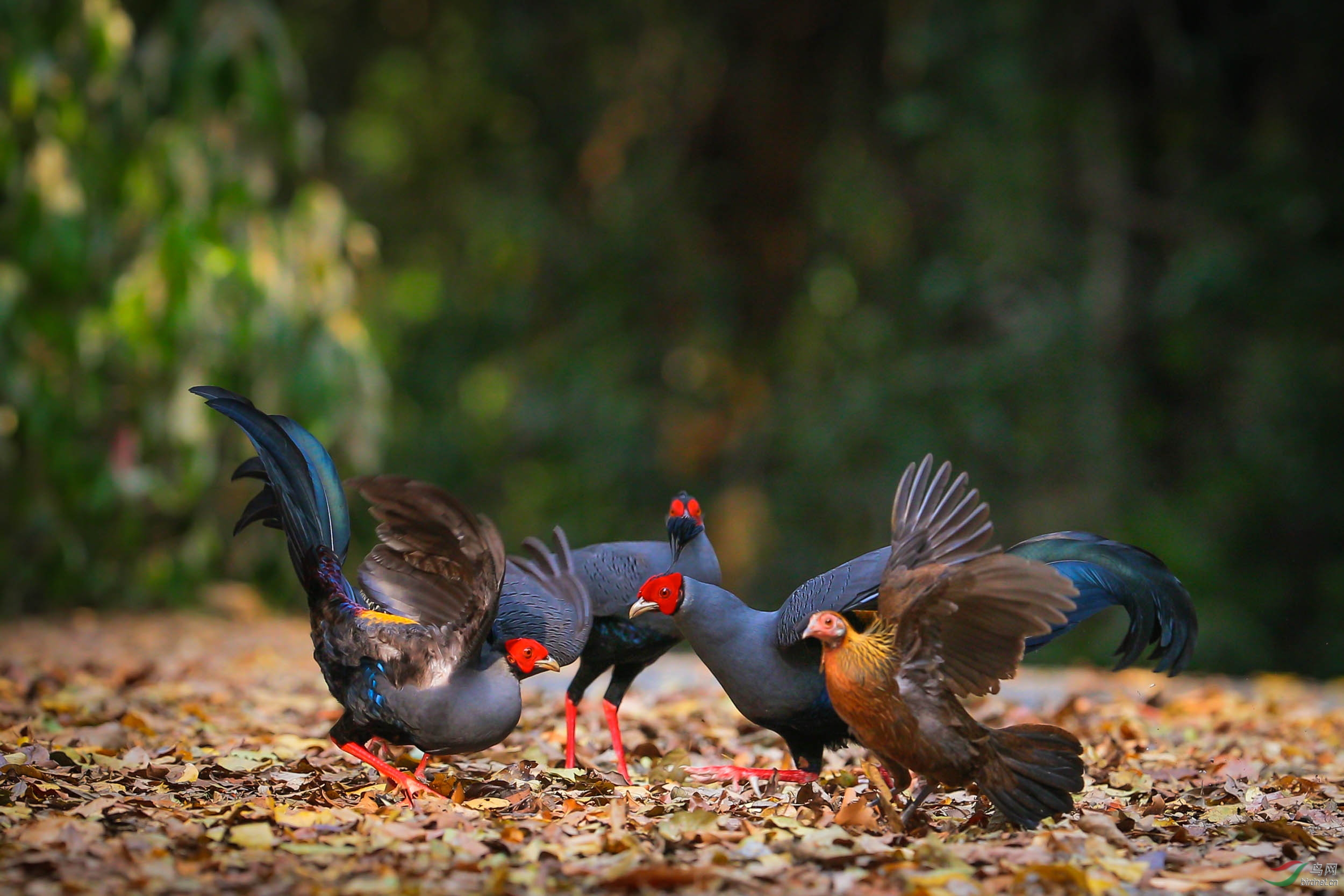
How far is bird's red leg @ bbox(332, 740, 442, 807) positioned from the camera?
3.61 metres

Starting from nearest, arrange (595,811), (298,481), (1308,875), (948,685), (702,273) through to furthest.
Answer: (1308,875)
(948,685)
(595,811)
(298,481)
(702,273)

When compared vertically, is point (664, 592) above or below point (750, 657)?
above

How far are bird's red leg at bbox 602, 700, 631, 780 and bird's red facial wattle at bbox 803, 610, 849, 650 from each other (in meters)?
0.98

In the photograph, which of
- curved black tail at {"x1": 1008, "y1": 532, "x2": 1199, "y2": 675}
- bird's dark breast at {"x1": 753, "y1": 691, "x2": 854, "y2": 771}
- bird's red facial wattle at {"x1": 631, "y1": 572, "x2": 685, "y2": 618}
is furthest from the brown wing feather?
bird's red facial wattle at {"x1": 631, "y1": 572, "x2": 685, "y2": 618}

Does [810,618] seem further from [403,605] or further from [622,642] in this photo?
[403,605]

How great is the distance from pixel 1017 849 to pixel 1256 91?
8.79m

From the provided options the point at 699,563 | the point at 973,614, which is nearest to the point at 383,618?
the point at 699,563

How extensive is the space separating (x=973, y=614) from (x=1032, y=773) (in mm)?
430

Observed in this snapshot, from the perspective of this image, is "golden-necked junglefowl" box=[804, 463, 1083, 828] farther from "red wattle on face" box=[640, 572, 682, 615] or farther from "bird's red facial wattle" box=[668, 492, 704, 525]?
"bird's red facial wattle" box=[668, 492, 704, 525]

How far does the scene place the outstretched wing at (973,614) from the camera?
306 centimetres

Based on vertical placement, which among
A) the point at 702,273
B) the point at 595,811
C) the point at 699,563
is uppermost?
the point at 702,273

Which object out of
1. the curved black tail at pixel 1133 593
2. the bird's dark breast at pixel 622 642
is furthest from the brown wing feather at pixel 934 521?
the bird's dark breast at pixel 622 642

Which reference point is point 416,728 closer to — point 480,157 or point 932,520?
point 932,520

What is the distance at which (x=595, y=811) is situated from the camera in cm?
350
